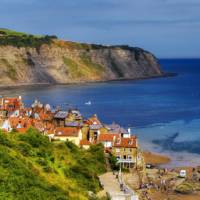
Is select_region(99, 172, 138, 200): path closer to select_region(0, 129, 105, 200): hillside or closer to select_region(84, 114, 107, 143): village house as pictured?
select_region(0, 129, 105, 200): hillside

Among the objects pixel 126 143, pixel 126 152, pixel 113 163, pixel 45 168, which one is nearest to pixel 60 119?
pixel 126 143

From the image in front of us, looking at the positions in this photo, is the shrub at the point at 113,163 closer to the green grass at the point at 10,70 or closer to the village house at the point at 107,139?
the village house at the point at 107,139

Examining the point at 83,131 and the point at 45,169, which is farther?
the point at 83,131

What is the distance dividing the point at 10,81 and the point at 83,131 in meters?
130

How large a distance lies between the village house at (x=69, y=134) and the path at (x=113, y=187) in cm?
713

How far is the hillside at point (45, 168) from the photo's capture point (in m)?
24.7

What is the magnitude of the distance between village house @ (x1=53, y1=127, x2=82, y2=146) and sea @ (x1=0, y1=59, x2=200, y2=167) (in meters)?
15.1

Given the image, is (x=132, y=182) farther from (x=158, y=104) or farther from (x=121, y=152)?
(x=158, y=104)


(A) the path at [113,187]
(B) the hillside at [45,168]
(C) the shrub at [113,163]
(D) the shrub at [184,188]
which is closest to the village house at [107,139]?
(C) the shrub at [113,163]

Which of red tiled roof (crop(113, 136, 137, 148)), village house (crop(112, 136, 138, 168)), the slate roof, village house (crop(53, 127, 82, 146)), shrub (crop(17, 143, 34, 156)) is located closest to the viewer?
shrub (crop(17, 143, 34, 156))

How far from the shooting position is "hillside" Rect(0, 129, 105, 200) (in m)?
24.7

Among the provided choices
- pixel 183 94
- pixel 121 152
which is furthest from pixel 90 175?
pixel 183 94

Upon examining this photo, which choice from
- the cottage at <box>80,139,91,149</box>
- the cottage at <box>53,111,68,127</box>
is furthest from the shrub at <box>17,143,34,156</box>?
the cottage at <box>53,111,68,127</box>

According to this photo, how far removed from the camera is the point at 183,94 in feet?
547
